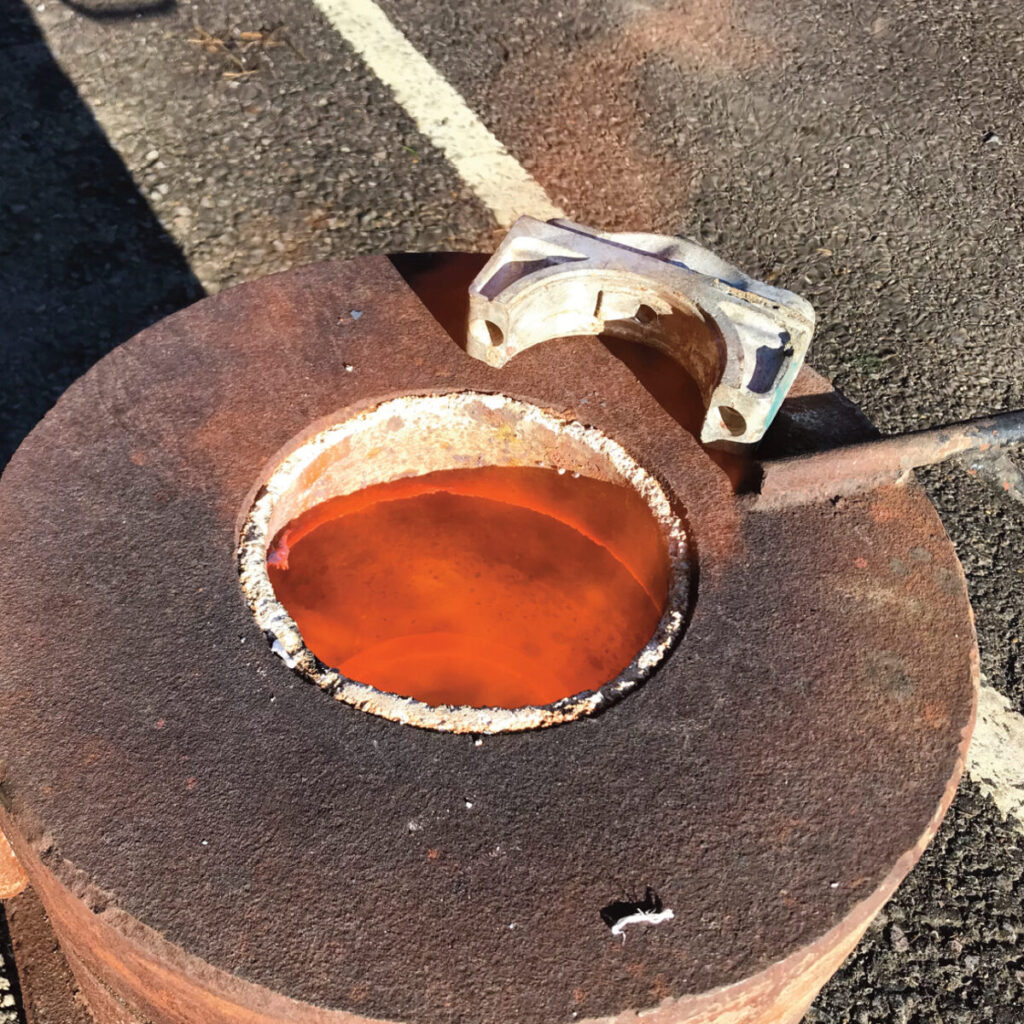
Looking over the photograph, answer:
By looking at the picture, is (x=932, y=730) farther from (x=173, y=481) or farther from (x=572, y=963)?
(x=173, y=481)

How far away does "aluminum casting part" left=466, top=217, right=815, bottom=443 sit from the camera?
7.39 feet

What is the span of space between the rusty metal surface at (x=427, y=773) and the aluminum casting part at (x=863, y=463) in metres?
0.04

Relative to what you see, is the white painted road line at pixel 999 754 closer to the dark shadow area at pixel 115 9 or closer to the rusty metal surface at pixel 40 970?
the rusty metal surface at pixel 40 970

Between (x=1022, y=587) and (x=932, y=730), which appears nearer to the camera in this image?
(x=932, y=730)

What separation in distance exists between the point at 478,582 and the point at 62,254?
2.32 meters

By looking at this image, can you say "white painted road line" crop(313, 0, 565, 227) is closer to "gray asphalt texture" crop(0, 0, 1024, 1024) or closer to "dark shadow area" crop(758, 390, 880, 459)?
"gray asphalt texture" crop(0, 0, 1024, 1024)

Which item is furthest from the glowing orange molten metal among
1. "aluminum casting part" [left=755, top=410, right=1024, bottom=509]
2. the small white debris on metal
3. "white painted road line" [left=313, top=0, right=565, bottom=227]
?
"white painted road line" [left=313, top=0, right=565, bottom=227]

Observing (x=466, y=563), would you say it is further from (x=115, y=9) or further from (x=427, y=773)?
(x=115, y=9)

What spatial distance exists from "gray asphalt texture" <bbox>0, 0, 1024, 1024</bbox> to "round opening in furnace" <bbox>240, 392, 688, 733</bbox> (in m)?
1.40

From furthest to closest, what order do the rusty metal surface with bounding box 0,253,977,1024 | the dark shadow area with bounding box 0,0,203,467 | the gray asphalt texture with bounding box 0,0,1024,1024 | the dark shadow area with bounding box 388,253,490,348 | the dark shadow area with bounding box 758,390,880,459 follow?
the gray asphalt texture with bounding box 0,0,1024,1024 → the dark shadow area with bounding box 0,0,203,467 → the dark shadow area with bounding box 388,253,490,348 → the dark shadow area with bounding box 758,390,880,459 → the rusty metal surface with bounding box 0,253,977,1024

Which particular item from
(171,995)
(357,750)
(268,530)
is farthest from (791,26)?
(171,995)

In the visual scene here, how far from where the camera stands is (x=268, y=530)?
2176 millimetres

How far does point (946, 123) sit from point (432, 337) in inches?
156

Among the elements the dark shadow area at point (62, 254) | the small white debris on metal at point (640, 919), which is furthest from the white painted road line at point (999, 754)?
the dark shadow area at point (62, 254)
